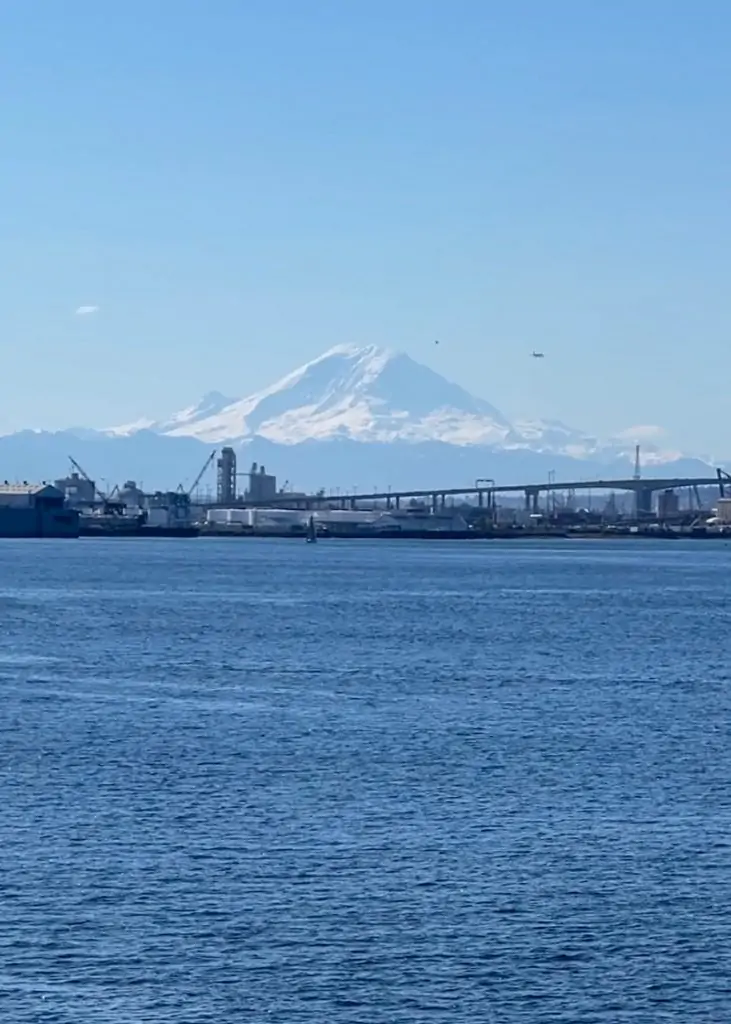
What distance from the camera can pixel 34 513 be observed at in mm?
129375

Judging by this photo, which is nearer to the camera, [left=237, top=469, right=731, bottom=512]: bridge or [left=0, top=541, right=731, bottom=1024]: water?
[left=0, top=541, right=731, bottom=1024]: water

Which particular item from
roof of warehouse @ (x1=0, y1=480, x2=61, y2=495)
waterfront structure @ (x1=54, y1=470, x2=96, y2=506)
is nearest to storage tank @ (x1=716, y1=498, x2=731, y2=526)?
waterfront structure @ (x1=54, y1=470, x2=96, y2=506)

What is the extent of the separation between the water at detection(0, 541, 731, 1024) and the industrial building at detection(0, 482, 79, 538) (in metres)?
91.1

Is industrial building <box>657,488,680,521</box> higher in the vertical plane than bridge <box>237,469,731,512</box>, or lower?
lower

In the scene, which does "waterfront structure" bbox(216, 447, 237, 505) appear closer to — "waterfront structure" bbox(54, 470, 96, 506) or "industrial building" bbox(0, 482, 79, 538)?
"waterfront structure" bbox(54, 470, 96, 506)

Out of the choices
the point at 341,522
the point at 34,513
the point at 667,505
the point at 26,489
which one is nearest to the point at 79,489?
the point at 341,522

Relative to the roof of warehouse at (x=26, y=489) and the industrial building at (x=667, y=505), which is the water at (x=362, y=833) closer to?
the roof of warehouse at (x=26, y=489)

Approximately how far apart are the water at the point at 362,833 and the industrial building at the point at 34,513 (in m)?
91.1

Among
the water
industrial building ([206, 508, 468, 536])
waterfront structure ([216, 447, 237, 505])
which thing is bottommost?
the water

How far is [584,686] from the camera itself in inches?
1239

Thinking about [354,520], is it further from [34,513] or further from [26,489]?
[34,513]

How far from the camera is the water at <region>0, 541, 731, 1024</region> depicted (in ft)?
44.1

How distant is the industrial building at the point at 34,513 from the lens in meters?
129

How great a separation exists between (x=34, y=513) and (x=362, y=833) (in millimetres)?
113449
